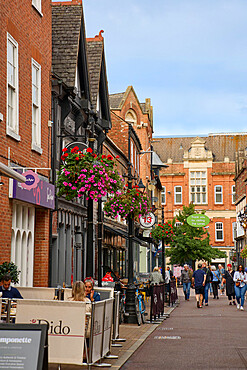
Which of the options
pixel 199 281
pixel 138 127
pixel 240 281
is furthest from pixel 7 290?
pixel 138 127

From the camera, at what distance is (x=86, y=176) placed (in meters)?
14.7

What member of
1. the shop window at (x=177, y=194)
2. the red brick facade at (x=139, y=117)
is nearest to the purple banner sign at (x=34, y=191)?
the red brick facade at (x=139, y=117)

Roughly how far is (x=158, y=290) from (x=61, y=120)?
6.21 m

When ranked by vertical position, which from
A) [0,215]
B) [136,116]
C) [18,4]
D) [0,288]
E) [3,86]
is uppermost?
[136,116]

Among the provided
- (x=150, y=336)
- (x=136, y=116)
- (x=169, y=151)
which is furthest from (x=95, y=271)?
(x=169, y=151)

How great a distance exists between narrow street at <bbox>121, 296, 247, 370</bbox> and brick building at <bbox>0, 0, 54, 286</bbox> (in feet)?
12.7

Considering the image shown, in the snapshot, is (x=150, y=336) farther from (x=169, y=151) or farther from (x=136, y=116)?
(x=169, y=151)

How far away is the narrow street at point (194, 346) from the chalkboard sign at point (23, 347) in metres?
3.96

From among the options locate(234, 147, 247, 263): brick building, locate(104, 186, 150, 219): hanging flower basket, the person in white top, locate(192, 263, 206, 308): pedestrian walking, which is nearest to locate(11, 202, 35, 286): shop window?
locate(104, 186, 150, 219): hanging flower basket

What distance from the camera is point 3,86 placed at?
1430cm

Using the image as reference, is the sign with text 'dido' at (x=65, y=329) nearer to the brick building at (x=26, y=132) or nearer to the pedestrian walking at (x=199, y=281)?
the brick building at (x=26, y=132)

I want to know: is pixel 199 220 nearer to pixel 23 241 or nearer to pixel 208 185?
pixel 23 241

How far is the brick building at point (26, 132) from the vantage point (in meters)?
14.4

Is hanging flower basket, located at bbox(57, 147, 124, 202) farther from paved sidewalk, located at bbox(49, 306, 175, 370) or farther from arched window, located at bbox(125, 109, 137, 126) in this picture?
arched window, located at bbox(125, 109, 137, 126)
